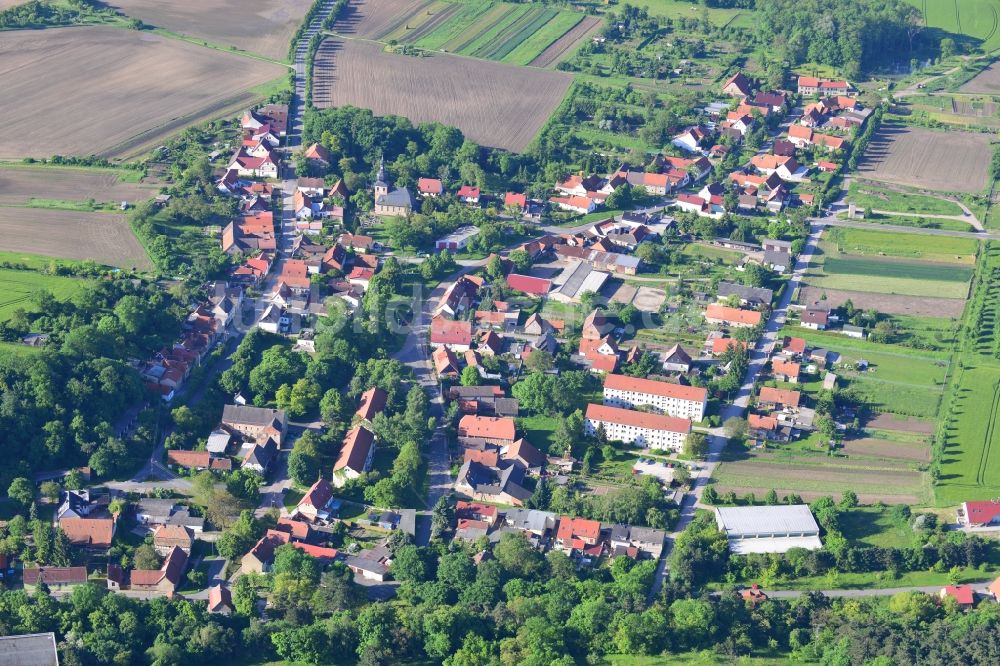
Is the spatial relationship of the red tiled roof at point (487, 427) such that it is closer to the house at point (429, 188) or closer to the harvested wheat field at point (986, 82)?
the house at point (429, 188)

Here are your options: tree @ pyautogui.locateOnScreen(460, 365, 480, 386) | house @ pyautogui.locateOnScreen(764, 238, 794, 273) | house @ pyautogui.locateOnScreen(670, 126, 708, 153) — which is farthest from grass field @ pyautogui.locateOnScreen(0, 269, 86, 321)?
house @ pyautogui.locateOnScreen(670, 126, 708, 153)

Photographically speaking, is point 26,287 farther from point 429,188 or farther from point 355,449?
point 429,188

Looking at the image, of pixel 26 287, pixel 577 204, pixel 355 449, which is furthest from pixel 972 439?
pixel 26 287

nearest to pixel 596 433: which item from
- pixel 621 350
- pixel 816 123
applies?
pixel 621 350

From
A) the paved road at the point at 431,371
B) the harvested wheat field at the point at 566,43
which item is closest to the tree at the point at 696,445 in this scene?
the paved road at the point at 431,371

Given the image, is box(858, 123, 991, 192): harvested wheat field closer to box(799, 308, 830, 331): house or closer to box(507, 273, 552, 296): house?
box(799, 308, 830, 331): house

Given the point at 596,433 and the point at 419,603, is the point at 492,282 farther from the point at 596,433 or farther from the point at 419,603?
the point at 419,603
